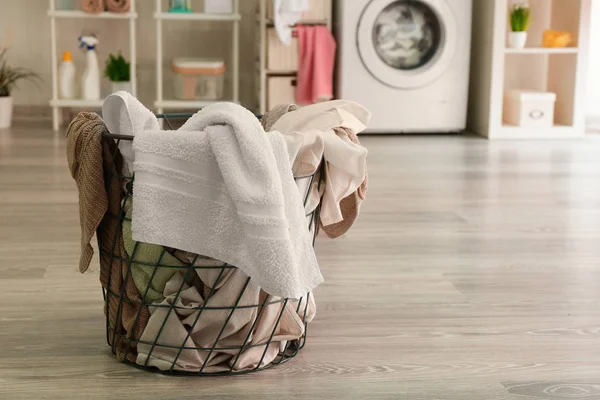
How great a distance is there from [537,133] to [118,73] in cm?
199

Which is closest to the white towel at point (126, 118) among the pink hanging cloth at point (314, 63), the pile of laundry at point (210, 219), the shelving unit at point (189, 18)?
the pile of laundry at point (210, 219)

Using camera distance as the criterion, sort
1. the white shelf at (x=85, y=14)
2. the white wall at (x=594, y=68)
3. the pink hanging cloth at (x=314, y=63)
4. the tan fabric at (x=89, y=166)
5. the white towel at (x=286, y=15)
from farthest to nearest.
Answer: the white wall at (x=594, y=68) → the white shelf at (x=85, y=14) → the pink hanging cloth at (x=314, y=63) → the white towel at (x=286, y=15) → the tan fabric at (x=89, y=166)

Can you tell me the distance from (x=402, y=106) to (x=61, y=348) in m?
2.96

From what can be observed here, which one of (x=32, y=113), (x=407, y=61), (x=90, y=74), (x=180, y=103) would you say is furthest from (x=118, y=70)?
(x=407, y=61)

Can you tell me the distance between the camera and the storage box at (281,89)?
427cm

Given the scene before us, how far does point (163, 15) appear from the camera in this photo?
428 centimetres

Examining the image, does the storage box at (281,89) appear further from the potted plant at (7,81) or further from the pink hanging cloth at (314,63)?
the potted plant at (7,81)

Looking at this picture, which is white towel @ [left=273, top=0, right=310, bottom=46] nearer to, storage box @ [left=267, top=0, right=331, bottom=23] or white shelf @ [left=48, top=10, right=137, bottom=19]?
storage box @ [left=267, top=0, right=331, bottom=23]

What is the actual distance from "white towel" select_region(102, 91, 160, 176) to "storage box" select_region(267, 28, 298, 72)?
9.22ft

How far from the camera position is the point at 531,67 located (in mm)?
4621

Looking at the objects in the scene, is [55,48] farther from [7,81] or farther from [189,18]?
[189,18]

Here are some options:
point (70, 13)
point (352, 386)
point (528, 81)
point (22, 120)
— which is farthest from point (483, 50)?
point (352, 386)

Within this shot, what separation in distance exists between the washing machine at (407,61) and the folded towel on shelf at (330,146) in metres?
2.66

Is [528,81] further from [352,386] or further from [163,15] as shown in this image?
[352,386]
